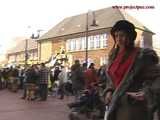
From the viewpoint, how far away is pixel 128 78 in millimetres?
2957

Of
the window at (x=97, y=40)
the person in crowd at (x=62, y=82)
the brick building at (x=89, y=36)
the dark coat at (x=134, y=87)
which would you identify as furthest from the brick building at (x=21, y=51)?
the dark coat at (x=134, y=87)

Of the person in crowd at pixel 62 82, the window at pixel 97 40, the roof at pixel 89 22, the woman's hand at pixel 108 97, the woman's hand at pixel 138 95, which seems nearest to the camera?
the woman's hand at pixel 138 95

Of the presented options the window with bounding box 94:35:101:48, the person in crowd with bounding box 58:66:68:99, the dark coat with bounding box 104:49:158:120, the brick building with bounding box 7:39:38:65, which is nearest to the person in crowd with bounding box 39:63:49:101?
the person in crowd with bounding box 58:66:68:99

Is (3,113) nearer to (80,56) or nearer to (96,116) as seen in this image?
(96,116)

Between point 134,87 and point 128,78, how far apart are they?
9 cm

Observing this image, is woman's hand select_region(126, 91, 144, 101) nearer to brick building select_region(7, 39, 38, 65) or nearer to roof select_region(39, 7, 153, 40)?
roof select_region(39, 7, 153, 40)

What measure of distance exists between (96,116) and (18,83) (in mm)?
17534

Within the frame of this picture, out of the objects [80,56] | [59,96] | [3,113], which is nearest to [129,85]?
[3,113]

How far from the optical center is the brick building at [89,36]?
205 feet

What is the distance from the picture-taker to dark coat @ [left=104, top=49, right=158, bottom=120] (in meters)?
2.96

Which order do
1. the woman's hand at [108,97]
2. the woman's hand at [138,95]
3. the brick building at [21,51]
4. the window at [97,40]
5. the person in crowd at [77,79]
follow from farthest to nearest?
the brick building at [21,51], the window at [97,40], the person in crowd at [77,79], the woman's hand at [108,97], the woman's hand at [138,95]

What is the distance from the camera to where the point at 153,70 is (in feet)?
9.62

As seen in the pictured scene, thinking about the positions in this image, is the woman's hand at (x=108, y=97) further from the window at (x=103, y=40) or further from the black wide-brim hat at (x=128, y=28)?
the window at (x=103, y=40)

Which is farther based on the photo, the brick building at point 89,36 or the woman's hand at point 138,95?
the brick building at point 89,36
